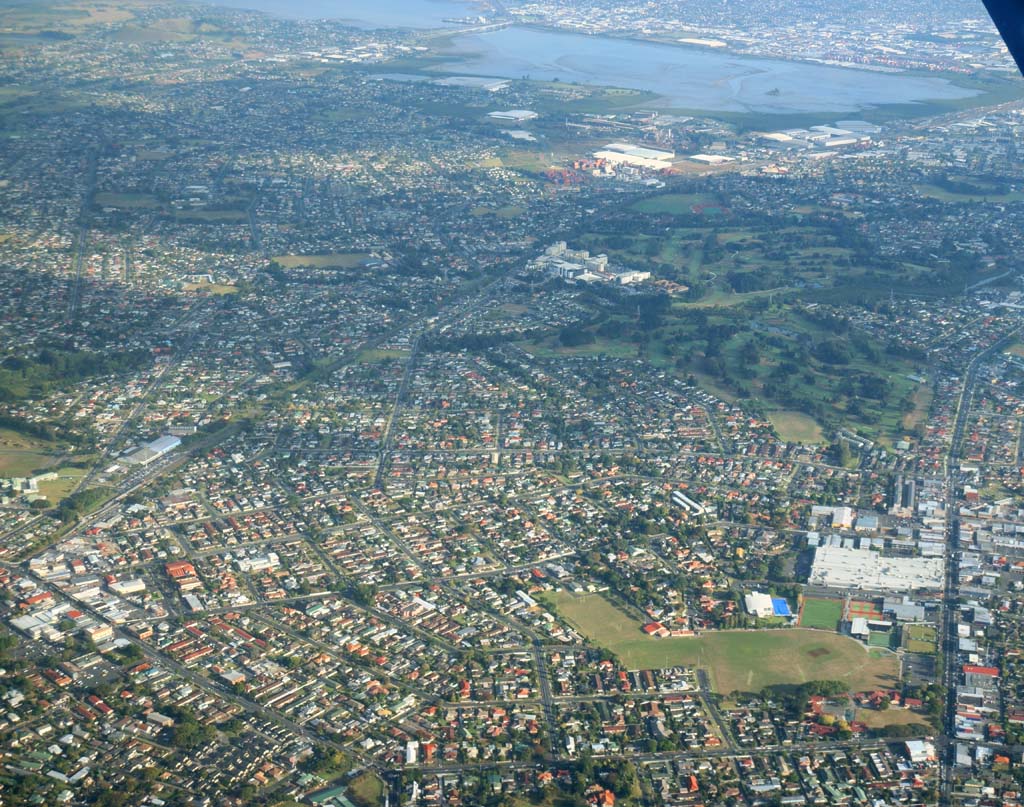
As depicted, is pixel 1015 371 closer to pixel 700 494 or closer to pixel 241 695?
pixel 700 494

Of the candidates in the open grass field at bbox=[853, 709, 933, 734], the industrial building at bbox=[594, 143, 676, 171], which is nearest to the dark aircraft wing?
the open grass field at bbox=[853, 709, 933, 734]

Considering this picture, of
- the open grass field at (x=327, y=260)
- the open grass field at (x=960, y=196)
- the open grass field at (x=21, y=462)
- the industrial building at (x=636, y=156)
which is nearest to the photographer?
the open grass field at (x=21, y=462)

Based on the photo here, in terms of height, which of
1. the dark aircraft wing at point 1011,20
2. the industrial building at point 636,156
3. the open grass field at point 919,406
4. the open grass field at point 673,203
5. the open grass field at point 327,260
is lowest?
the open grass field at point 327,260

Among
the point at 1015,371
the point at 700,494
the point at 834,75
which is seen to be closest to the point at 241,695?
the point at 700,494

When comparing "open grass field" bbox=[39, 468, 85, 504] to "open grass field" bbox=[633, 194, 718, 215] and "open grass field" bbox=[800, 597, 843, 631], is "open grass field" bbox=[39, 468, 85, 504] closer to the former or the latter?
"open grass field" bbox=[800, 597, 843, 631]

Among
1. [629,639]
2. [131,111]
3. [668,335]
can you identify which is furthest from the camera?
[131,111]

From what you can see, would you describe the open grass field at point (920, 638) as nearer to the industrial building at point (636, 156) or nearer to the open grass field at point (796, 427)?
the open grass field at point (796, 427)

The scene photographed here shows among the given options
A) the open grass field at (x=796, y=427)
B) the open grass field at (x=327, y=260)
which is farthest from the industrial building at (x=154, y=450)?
the open grass field at (x=327, y=260)
